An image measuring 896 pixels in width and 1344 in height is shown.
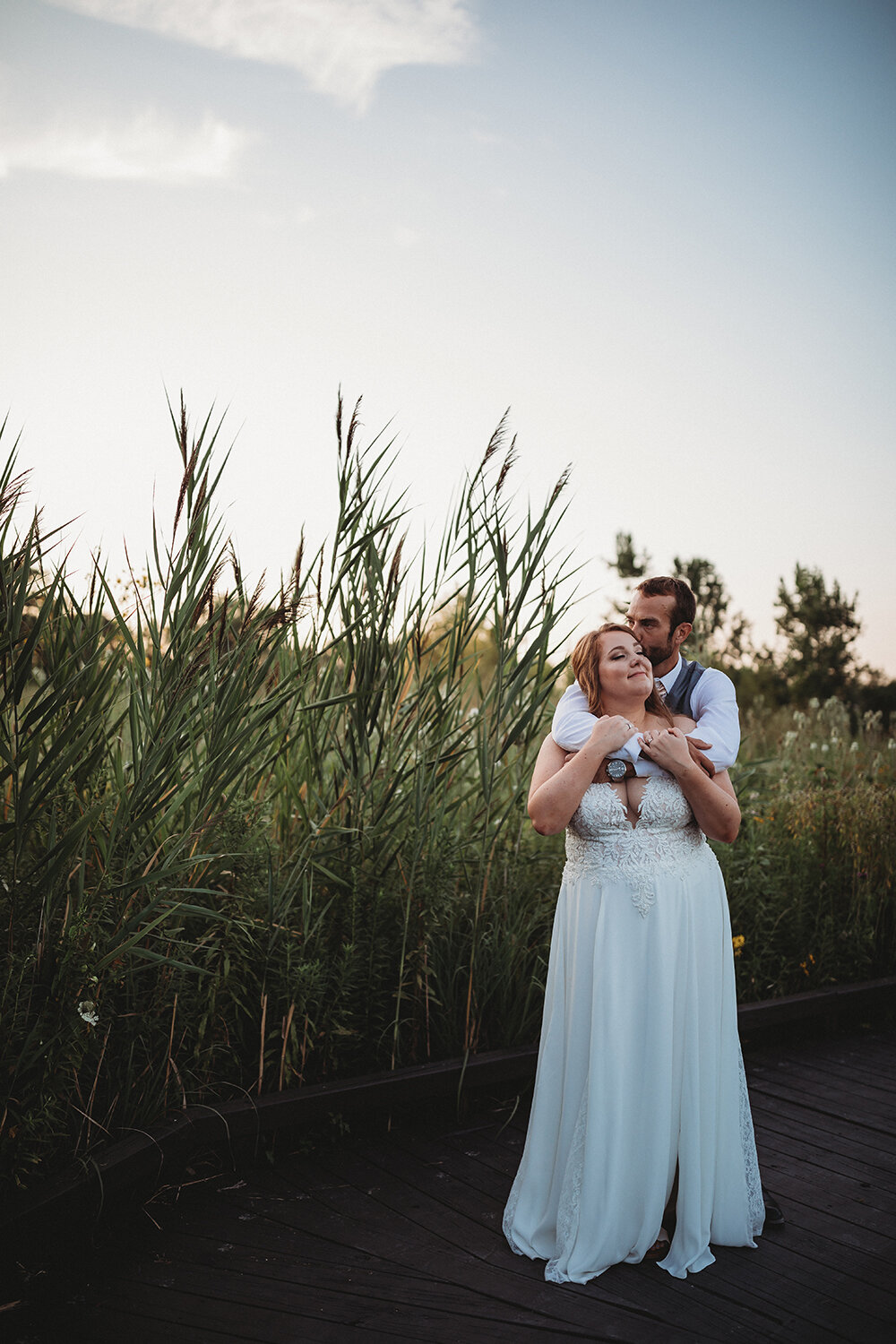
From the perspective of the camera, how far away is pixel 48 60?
4.63 meters

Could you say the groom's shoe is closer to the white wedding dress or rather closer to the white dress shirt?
the white wedding dress

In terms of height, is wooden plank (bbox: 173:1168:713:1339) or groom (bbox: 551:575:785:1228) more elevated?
groom (bbox: 551:575:785:1228)

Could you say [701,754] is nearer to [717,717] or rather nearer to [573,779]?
[717,717]

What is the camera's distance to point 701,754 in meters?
2.44

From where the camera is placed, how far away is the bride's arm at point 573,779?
7.67 ft

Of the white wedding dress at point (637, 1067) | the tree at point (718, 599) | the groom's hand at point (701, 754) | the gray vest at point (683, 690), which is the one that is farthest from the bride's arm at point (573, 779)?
the tree at point (718, 599)

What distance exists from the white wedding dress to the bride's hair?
0.23 metres

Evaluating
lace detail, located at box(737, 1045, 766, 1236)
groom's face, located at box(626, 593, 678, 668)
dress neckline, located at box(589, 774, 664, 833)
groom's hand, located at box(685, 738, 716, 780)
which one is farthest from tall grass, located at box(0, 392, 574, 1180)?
lace detail, located at box(737, 1045, 766, 1236)

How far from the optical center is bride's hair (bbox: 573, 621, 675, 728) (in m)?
2.52

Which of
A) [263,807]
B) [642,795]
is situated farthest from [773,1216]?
[263,807]

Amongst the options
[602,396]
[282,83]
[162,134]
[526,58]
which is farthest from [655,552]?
[162,134]

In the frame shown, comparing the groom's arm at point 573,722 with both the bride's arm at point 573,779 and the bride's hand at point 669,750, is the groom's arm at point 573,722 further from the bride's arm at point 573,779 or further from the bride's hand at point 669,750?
the bride's hand at point 669,750

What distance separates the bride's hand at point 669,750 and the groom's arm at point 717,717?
0.51ft

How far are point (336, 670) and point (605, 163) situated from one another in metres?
5.97
